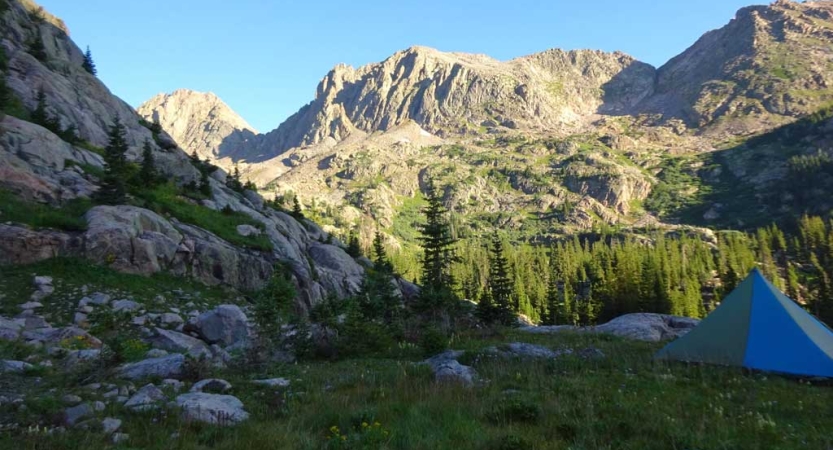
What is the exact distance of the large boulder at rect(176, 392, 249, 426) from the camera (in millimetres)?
7074

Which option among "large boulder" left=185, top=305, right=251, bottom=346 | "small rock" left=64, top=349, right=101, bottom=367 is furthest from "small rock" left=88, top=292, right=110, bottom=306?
"small rock" left=64, top=349, right=101, bottom=367

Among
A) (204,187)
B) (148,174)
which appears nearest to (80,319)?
(148,174)

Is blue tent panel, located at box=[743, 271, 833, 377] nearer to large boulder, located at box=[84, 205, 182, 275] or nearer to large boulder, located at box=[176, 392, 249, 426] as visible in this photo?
large boulder, located at box=[176, 392, 249, 426]

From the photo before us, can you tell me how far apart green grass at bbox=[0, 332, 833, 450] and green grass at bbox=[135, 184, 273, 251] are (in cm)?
1927

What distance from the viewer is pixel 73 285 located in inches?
660

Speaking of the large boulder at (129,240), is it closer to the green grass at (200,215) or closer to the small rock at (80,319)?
the green grass at (200,215)

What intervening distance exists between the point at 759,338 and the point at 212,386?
55.9 feet

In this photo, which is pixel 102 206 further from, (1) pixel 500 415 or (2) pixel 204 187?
(1) pixel 500 415

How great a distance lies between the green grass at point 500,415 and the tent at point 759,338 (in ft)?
5.17

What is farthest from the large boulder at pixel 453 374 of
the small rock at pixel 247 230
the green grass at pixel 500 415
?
the small rock at pixel 247 230

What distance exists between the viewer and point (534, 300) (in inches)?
4380

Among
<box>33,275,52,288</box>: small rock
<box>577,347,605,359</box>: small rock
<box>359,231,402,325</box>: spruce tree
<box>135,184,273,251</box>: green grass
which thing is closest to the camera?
<box>577,347,605,359</box>: small rock

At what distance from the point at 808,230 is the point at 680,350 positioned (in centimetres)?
17680

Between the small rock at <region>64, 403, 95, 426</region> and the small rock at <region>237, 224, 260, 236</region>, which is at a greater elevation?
the small rock at <region>237, 224, 260, 236</region>
